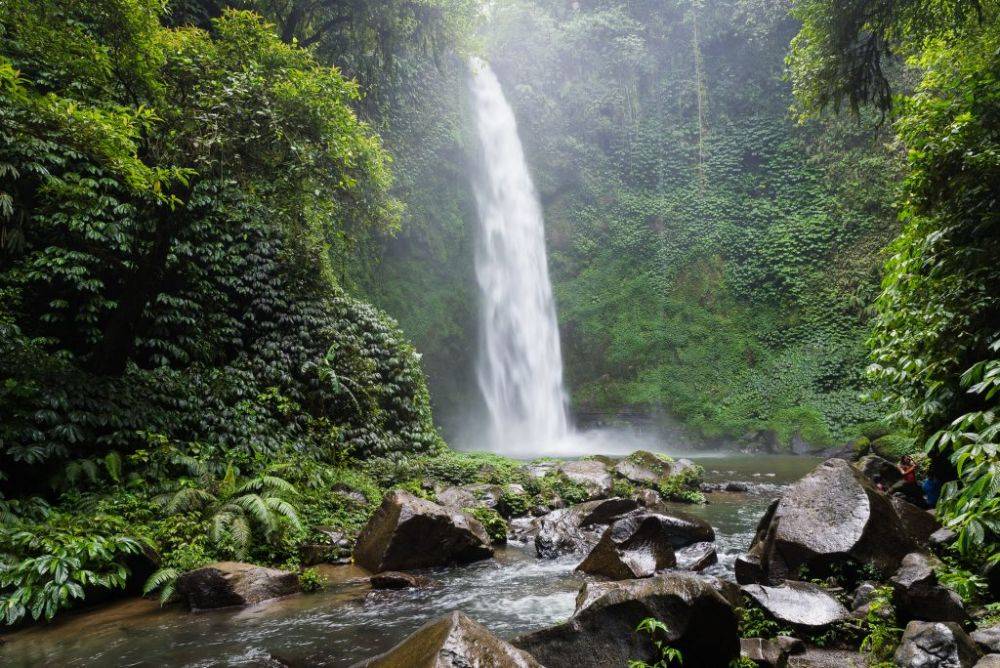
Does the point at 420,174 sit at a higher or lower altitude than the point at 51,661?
higher

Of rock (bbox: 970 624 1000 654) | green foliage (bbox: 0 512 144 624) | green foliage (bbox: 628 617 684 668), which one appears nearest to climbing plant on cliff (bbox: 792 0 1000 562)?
rock (bbox: 970 624 1000 654)

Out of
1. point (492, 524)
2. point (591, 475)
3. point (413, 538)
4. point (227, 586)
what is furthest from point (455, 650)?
point (591, 475)

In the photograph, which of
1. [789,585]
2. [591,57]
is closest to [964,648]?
[789,585]

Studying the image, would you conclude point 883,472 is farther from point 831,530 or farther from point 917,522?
point 831,530

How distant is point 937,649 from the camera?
10.4 feet

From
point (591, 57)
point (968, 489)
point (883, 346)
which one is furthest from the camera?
point (591, 57)

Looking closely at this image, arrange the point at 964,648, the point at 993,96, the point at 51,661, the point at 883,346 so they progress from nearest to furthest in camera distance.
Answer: the point at 964,648 < the point at 51,661 < the point at 993,96 < the point at 883,346

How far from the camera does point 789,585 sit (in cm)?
457

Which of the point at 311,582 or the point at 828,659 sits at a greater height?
the point at 311,582

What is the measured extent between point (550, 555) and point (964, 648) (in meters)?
4.23

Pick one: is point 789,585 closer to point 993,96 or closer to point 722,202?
point 993,96

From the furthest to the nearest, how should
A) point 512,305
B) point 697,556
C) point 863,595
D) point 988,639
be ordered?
point 512,305 < point 697,556 < point 863,595 < point 988,639

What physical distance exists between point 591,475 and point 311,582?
593 cm

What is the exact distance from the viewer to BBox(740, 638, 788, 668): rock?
3572 mm
